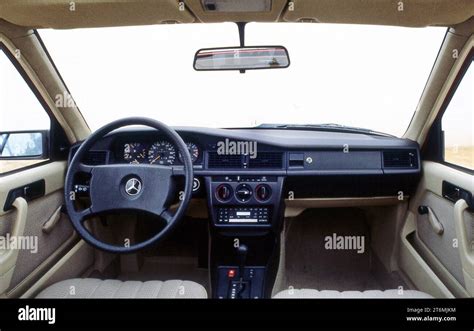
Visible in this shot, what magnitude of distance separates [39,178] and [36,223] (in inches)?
10.7

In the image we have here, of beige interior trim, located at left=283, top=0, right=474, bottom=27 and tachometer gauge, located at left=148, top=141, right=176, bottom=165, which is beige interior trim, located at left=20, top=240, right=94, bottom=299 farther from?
beige interior trim, located at left=283, top=0, right=474, bottom=27

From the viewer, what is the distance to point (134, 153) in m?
2.87

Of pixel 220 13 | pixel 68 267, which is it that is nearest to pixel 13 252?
pixel 68 267

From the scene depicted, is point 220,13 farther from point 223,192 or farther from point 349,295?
point 349,295

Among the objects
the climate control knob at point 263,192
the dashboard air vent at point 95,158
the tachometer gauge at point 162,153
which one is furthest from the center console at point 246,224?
the dashboard air vent at point 95,158

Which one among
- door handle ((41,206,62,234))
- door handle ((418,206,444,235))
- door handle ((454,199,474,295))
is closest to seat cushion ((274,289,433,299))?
door handle ((454,199,474,295))

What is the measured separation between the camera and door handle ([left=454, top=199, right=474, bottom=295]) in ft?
7.15

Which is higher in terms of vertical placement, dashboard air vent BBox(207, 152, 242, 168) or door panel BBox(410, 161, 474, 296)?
dashboard air vent BBox(207, 152, 242, 168)

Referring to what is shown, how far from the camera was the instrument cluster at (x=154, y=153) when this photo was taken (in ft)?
9.17

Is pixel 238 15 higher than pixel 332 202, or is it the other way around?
pixel 238 15

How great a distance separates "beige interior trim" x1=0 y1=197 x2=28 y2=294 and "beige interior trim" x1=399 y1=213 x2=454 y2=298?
230 cm

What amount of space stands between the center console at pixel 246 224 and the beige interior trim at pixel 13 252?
1.11 meters

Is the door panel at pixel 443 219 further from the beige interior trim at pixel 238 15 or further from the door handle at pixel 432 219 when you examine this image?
the beige interior trim at pixel 238 15
